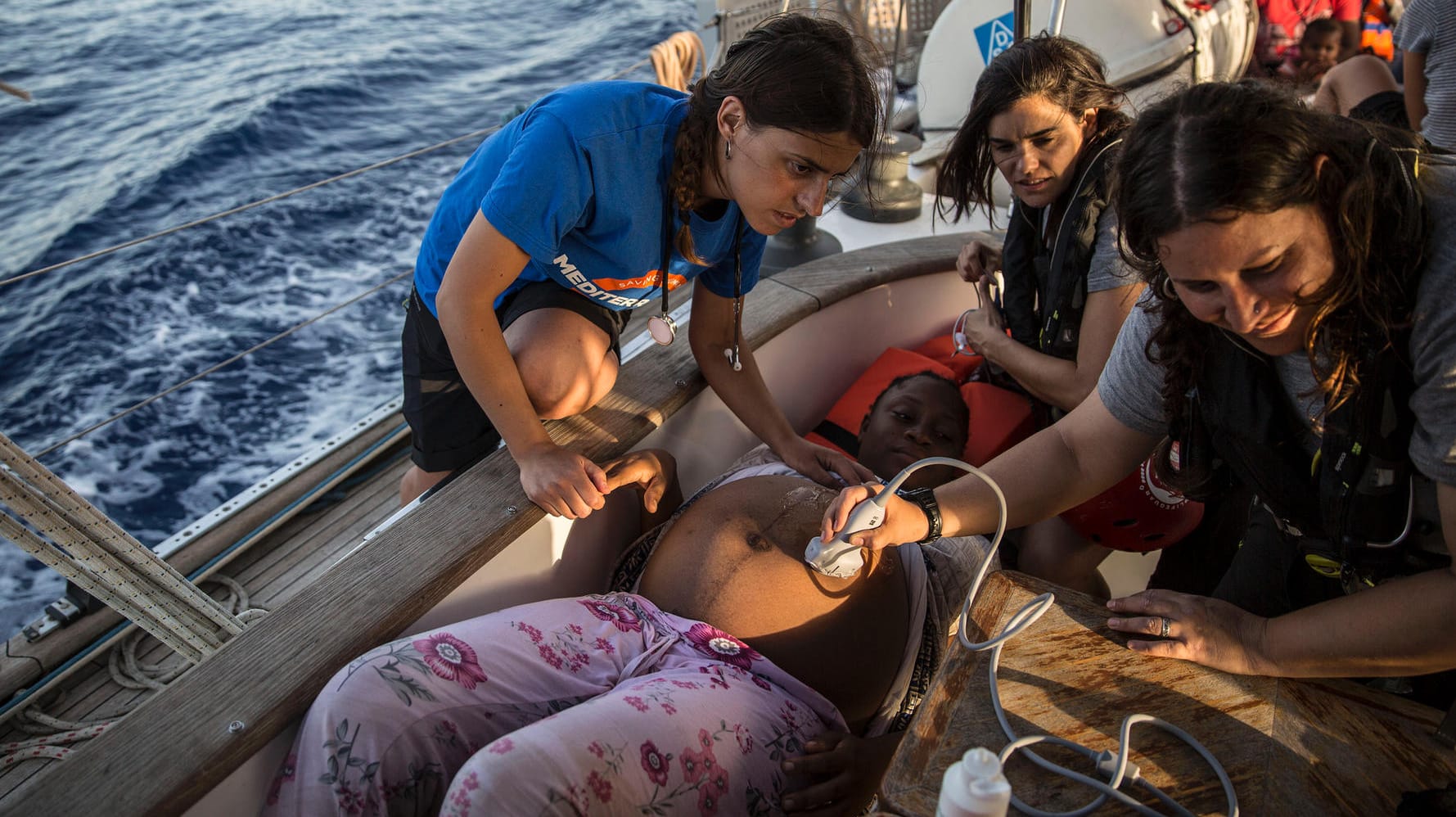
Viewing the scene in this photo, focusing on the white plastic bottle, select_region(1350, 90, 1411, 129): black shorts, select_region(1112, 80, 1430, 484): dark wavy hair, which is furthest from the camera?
select_region(1350, 90, 1411, 129): black shorts

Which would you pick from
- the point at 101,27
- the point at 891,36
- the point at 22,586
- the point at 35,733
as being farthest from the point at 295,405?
the point at 101,27

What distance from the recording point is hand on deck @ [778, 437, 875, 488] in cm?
176

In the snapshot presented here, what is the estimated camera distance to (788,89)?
1.33 m

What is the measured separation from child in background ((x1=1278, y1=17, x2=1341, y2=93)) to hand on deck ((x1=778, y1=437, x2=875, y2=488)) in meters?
4.11

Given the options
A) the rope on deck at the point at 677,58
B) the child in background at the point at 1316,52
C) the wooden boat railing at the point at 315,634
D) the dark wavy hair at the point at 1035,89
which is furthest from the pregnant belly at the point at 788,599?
the child in background at the point at 1316,52

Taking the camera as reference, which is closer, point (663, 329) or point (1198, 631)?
point (1198, 631)

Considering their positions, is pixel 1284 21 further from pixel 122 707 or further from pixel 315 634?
pixel 122 707

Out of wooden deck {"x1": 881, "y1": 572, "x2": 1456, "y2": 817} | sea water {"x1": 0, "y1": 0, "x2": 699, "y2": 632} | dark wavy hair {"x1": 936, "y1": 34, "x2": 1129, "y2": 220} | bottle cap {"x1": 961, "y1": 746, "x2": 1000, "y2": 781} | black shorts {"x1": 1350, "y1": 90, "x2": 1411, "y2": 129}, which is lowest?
sea water {"x1": 0, "y1": 0, "x2": 699, "y2": 632}

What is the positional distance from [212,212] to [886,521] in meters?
5.70

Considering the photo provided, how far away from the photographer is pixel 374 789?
3.68 feet

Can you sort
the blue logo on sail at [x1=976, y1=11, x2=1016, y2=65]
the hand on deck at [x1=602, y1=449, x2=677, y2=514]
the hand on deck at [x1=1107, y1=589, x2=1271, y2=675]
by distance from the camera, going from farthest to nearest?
1. the blue logo on sail at [x1=976, y1=11, x2=1016, y2=65]
2. the hand on deck at [x1=602, y1=449, x2=677, y2=514]
3. the hand on deck at [x1=1107, y1=589, x2=1271, y2=675]

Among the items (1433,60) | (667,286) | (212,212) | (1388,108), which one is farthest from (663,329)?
(212,212)

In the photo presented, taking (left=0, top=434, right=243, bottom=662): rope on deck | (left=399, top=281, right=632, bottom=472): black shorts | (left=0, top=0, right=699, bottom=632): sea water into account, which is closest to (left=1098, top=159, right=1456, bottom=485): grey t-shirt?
(left=399, top=281, right=632, bottom=472): black shorts

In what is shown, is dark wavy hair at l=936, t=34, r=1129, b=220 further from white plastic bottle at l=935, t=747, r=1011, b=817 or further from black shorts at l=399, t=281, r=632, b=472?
white plastic bottle at l=935, t=747, r=1011, b=817
